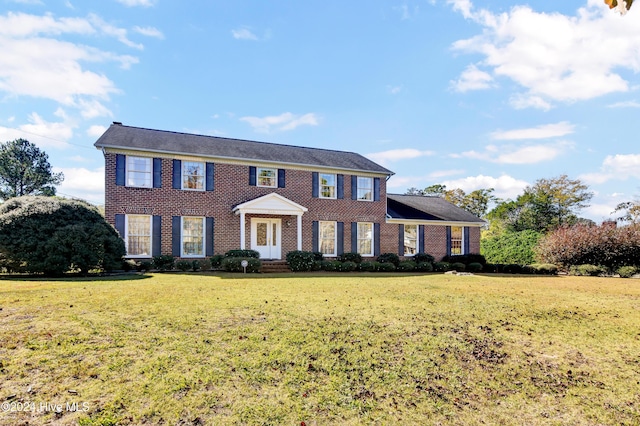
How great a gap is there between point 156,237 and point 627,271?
23.2m

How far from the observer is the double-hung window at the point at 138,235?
15.9m

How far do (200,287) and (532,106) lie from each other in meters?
17.3

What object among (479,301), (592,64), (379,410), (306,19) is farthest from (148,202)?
(592,64)

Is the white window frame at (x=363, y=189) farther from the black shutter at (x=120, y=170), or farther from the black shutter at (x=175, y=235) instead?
the black shutter at (x=120, y=170)

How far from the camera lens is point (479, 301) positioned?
27.3 ft

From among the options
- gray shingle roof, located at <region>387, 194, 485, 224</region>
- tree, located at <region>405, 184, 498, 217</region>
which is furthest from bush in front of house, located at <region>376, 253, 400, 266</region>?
tree, located at <region>405, 184, 498, 217</region>

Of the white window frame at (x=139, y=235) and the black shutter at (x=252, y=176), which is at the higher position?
the black shutter at (x=252, y=176)

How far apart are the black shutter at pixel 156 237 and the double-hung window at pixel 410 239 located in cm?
1364

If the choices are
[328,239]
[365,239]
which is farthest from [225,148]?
[365,239]

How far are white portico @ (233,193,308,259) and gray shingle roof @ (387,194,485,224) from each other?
6.58 metres

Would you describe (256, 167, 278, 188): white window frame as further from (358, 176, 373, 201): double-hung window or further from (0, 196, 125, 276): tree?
(0, 196, 125, 276): tree

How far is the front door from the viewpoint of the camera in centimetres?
1858

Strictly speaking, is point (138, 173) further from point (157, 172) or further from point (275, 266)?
point (275, 266)

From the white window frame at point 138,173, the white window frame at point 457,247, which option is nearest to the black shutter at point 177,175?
the white window frame at point 138,173
